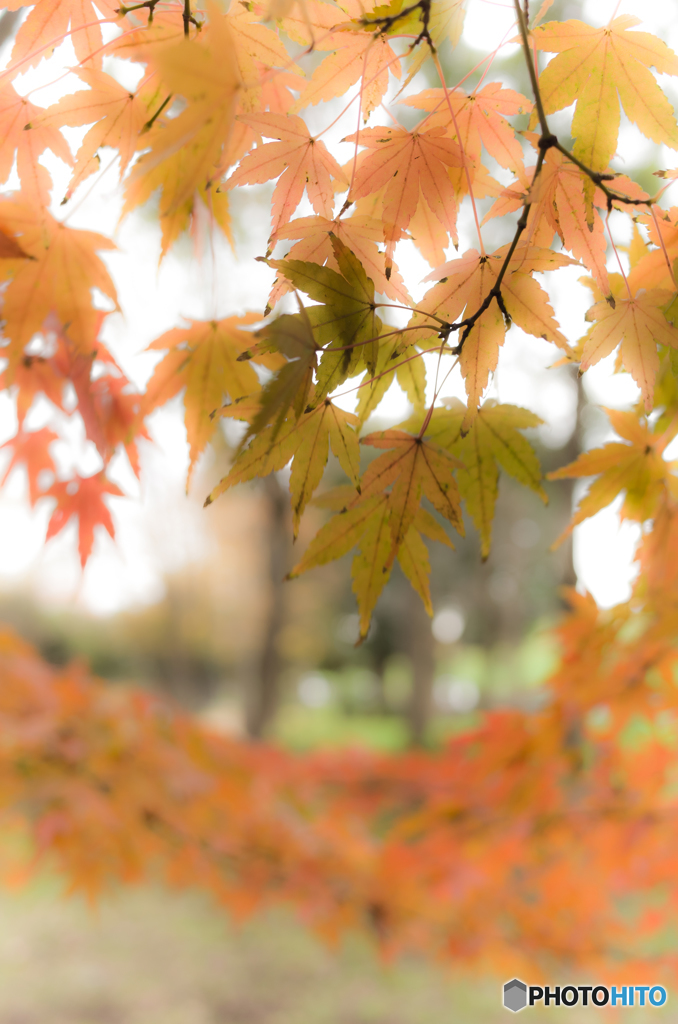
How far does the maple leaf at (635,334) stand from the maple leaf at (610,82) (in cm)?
12

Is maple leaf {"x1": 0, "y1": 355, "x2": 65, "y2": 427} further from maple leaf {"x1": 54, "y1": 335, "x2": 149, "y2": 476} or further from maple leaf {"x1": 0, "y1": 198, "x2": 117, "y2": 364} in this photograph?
maple leaf {"x1": 0, "y1": 198, "x2": 117, "y2": 364}

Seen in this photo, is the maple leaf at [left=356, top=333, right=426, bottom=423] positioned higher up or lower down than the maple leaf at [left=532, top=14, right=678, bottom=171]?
lower down

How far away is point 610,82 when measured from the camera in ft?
1.78

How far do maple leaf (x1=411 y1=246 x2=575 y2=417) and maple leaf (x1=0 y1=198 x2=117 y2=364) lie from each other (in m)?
0.39

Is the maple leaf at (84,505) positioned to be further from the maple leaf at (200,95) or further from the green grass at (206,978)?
the green grass at (206,978)

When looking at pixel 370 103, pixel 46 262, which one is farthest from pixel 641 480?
pixel 46 262

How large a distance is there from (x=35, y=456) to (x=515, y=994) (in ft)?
6.53

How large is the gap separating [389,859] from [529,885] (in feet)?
1.48

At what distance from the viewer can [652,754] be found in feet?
5.90

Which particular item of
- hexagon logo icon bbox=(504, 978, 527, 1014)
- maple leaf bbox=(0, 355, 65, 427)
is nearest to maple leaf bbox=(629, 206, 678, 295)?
maple leaf bbox=(0, 355, 65, 427)

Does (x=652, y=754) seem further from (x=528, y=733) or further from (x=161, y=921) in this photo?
(x=161, y=921)

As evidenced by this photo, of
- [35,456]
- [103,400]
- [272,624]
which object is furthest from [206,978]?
[103,400]

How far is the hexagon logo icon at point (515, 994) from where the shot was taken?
1.81 meters

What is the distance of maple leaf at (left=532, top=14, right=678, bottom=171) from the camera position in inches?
21.2
